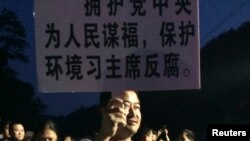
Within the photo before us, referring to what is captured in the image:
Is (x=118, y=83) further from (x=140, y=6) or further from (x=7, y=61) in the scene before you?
(x=7, y=61)

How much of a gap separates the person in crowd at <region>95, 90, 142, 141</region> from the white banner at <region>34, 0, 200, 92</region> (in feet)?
1.16

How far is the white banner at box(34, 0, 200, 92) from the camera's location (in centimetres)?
496

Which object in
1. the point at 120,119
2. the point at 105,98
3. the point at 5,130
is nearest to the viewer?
the point at 120,119

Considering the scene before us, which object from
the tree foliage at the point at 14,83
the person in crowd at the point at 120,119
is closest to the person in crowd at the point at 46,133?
the person in crowd at the point at 120,119

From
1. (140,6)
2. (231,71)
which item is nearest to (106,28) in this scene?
(140,6)

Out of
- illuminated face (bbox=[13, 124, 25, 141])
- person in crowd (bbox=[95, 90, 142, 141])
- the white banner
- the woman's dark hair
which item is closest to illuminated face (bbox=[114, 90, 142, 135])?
person in crowd (bbox=[95, 90, 142, 141])

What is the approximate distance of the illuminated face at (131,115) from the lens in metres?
4.50

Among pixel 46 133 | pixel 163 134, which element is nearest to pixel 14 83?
pixel 163 134

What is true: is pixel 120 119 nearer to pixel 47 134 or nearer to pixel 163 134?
pixel 47 134

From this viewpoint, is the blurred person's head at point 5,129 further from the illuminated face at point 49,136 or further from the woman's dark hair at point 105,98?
the woman's dark hair at point 105,98

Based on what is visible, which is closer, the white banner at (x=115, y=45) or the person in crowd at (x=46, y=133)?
the white banner at (x=115, y=45)

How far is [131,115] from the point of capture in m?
4.55

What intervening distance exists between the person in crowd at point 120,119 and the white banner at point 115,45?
35cm

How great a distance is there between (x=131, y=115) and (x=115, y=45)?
21.3 inches
